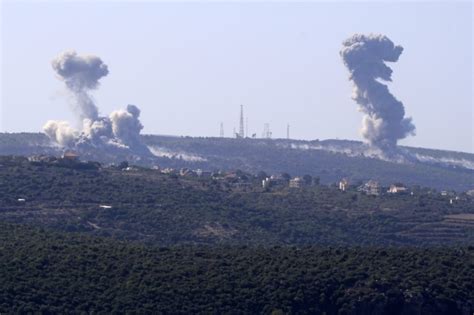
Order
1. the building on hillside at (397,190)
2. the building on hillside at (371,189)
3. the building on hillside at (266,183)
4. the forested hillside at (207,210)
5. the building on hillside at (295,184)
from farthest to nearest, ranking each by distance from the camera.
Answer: the building on hillside at (397,190)
the building on hillside at (295,184)
the building on hillside at (371,189)
the building on hillside at (266,183)
the forested hillside at (207,210)

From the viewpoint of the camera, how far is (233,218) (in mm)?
133000

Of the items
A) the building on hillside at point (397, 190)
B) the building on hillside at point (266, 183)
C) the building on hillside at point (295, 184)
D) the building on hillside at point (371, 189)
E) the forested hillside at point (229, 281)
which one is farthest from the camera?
the building on hillside at point (397, 190)

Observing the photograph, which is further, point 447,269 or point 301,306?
point 447,269

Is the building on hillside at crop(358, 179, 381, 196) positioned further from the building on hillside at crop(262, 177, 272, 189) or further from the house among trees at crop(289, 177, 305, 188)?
the building on hillside at crop(262, 177, 272, 189)

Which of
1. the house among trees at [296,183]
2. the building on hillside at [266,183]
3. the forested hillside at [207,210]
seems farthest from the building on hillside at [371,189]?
the building on hillside at [266,183]

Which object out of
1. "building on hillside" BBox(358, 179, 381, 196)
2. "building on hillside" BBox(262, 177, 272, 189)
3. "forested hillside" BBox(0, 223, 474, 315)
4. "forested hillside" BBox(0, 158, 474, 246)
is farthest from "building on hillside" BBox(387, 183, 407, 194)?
"forested hillside" BBox(0, 223, 474, 315)

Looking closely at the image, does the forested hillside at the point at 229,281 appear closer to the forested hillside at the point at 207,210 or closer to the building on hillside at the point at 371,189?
the forested hillside at the point at 207,210

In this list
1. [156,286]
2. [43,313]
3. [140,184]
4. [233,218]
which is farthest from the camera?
[140,184]

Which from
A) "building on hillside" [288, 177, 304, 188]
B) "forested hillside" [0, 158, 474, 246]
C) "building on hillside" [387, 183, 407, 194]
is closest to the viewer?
"forested hillside" [0, 158, 474, 246]

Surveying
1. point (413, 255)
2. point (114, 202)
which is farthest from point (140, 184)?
point (413, 255)

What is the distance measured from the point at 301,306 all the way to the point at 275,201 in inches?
3031

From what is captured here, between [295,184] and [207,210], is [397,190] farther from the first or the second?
[207,210]

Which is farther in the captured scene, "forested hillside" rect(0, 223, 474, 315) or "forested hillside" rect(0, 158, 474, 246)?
"forested hillside" rect(0, 158, 474, 246)

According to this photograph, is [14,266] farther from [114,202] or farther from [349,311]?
[114,202]
